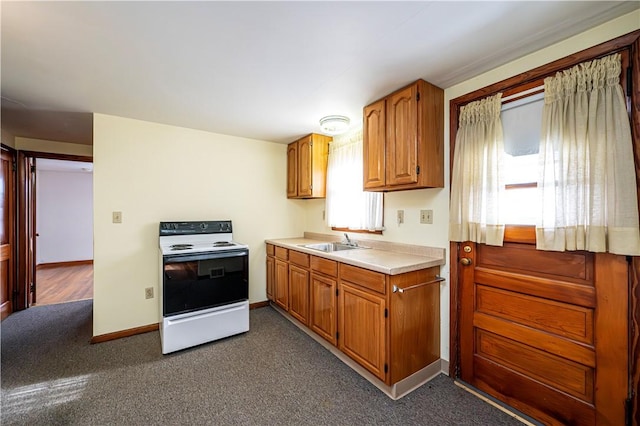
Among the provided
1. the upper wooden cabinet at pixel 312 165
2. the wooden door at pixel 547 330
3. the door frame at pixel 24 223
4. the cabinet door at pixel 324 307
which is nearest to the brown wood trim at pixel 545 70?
the wooden door at pixel 547 330

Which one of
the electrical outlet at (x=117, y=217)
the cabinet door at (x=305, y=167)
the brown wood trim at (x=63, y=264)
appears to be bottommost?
the brown wood trim at (x=63, y=264)

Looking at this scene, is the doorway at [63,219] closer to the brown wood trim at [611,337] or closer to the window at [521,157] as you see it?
the window at [521,157]

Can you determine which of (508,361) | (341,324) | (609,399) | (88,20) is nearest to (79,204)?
(88,20)

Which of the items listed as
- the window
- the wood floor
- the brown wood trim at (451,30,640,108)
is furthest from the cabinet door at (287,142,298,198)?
the wood floor

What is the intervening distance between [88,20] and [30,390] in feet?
8.22

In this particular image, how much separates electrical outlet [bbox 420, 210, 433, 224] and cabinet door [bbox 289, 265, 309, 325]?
1.21m

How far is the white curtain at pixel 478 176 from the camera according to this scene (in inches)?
70.2

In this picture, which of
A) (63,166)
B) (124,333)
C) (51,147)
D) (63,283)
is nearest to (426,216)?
(124,333)

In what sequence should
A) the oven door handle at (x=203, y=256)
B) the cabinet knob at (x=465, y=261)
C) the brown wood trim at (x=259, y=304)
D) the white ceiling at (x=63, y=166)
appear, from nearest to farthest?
the cabinet knob at (x=465, y=261) < the oven door handle at (x=203, y=256) < the brown wood trim at (x=259, y=304) < the white ceiling at (x=63, y=166)

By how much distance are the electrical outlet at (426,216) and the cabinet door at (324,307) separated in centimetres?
93

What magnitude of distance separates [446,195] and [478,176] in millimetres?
287

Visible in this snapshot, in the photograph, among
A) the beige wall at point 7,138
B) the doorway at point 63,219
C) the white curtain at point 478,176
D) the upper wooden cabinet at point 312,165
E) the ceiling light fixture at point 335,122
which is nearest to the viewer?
the white curtain at point 478,176

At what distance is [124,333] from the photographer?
2.77 m

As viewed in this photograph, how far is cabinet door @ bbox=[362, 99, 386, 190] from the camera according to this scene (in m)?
2.26
